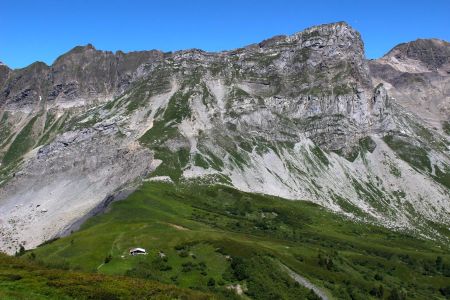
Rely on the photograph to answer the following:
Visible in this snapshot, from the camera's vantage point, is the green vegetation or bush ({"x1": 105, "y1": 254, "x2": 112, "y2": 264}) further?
bush ({"x1": 105, "y1": 254, "x2": 112, "y2": 264})

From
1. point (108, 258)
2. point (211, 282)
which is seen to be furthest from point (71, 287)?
point (108, 258)

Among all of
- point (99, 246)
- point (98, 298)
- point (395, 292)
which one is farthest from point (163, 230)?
point (98, 298)

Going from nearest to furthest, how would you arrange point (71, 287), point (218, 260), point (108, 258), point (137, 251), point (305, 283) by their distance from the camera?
point (71, 287) < point (305, 283) < point (218, 260) < point (108, 258) < point (137, 251)

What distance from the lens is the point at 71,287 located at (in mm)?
50812

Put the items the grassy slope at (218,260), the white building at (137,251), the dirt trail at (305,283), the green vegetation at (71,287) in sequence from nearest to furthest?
the green vegetation at (71,287), the grassy slope at (218,260), the dirt trail at (305,283), the white building at (137,251)

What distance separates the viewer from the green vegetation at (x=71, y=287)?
49031mm

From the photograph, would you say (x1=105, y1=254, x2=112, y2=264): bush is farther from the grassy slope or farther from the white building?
the white building

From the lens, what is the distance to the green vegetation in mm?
49031

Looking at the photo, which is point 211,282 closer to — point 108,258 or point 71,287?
point 108,258

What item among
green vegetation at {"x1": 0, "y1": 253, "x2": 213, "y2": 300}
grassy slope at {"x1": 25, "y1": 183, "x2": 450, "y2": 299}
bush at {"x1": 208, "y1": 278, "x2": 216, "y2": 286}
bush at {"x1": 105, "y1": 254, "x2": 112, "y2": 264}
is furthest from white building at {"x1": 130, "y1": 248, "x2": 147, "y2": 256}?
green vegetation at {"x1": 0, "y1": 253, "x2": 213, "y2": 300}

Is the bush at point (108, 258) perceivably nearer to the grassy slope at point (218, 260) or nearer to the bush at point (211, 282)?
the grassy slope at point (218, 260)

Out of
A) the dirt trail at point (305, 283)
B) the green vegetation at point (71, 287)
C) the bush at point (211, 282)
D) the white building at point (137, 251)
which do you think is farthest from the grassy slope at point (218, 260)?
the green vegetation at point (71, 287)

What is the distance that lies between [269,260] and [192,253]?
14.6 metres

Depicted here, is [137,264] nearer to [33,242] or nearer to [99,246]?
[99,246]
